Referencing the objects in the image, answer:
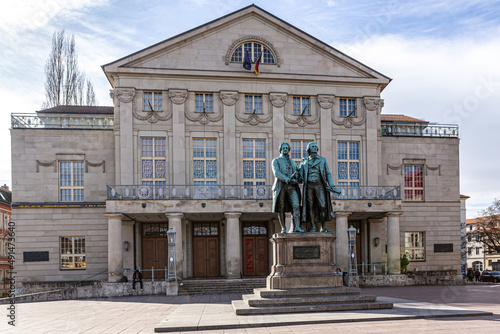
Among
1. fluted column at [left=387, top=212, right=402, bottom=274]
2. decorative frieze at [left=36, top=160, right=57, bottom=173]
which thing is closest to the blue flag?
fluted column at [left=387, top=212, right=402, bottom=274]

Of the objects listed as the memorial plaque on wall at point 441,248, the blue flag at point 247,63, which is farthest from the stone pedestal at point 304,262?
the memorial plaque on wall at point 441,248

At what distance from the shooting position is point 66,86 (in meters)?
47.2

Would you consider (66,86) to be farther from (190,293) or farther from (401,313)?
(401,313)

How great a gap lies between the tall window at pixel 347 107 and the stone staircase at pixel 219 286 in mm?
13399

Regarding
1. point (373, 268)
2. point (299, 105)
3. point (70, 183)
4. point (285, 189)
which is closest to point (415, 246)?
point (373, 268)

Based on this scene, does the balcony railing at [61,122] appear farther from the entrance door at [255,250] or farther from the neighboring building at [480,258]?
the neighboring building at [480,258]

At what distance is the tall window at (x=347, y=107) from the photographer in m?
33.4

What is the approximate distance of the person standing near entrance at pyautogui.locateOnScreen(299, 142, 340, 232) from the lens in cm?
1480

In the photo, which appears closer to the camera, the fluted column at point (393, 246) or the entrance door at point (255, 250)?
the fluted column at point (393, 246)

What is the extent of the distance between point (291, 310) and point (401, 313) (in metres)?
2.82

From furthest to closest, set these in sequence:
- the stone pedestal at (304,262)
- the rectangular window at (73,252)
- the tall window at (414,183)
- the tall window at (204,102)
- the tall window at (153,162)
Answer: the tall window at (414,183) → the tall window at (204,102) → the rectangular window at (73,252) → the tall window at (153,162) → the stone pedestal at (304,262)

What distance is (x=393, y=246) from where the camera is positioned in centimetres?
2966

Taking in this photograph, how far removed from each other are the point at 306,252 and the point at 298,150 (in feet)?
61.2

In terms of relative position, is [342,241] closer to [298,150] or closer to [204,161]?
[298,150]
